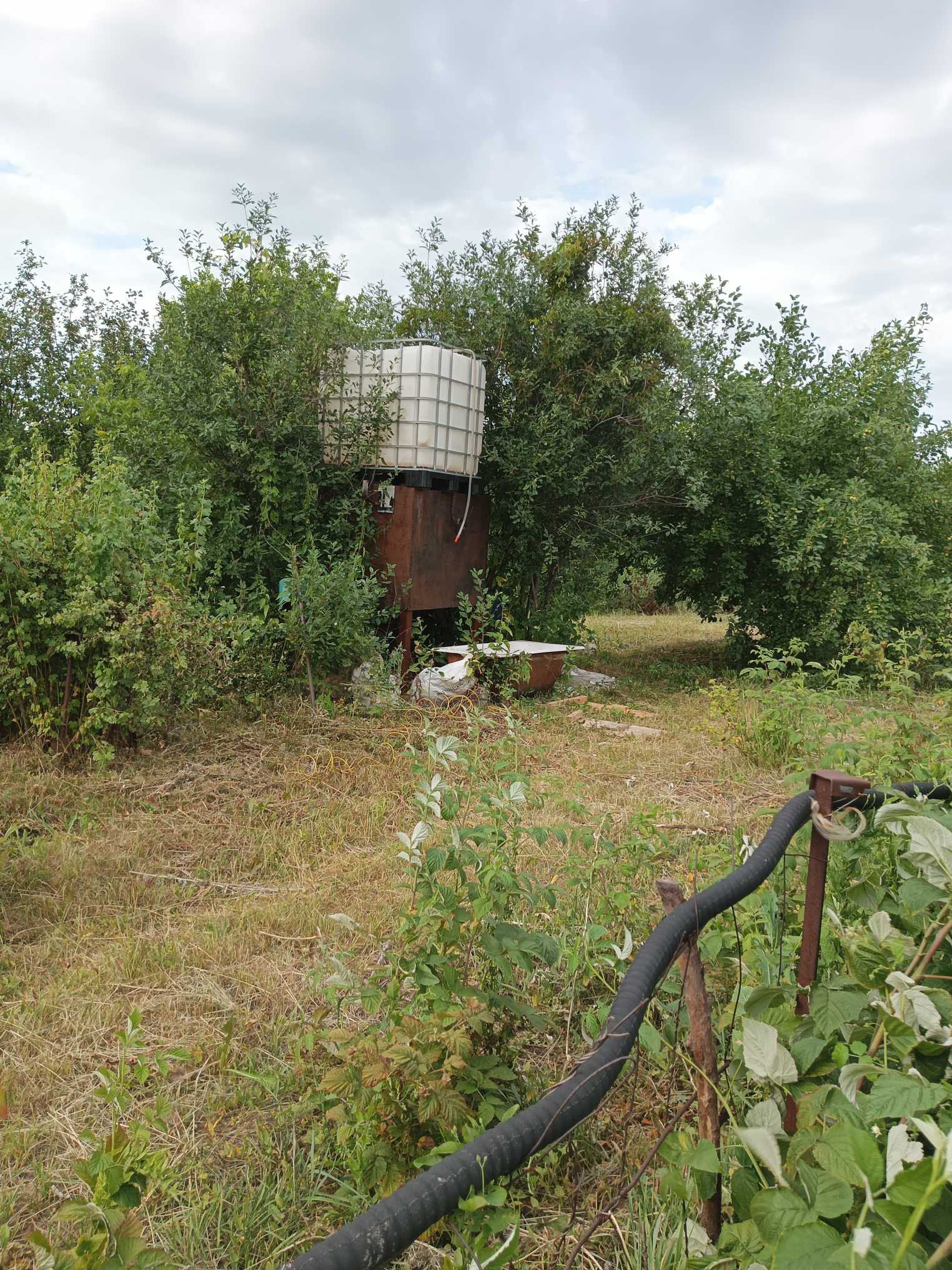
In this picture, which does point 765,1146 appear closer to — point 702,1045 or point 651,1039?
point 702,1045

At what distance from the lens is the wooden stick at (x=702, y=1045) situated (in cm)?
118

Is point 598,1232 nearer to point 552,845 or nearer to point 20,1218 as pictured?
point 20,1218

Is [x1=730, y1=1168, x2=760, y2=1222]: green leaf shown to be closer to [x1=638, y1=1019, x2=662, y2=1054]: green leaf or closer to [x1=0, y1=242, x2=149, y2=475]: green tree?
[x1=638, y1=1019, x2=662, y2=1054]: green leaf

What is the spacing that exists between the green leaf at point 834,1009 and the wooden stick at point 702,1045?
211mm

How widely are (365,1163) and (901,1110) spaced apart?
1.10 metres

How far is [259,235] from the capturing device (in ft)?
21.0

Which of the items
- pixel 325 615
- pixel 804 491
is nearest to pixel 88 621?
pixel 325 615

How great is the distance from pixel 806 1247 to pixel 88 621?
14.3 ft

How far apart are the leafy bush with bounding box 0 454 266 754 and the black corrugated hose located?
12.6 feet

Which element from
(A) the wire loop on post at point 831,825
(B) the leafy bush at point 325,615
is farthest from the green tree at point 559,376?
(A) the wire loop on post at point 831,825

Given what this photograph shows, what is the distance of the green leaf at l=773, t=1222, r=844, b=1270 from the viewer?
2.81ft

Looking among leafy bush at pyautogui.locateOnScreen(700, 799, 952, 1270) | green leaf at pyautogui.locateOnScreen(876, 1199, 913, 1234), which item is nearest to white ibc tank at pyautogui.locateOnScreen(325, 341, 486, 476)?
leafy bush at pyautogui.locateOnScreen(700, 799, 952, 1270)

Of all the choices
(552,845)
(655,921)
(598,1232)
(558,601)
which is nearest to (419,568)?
(558,601)

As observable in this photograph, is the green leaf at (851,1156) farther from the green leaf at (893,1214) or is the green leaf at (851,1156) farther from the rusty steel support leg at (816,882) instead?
the rusty steel support leg at (816,882)
